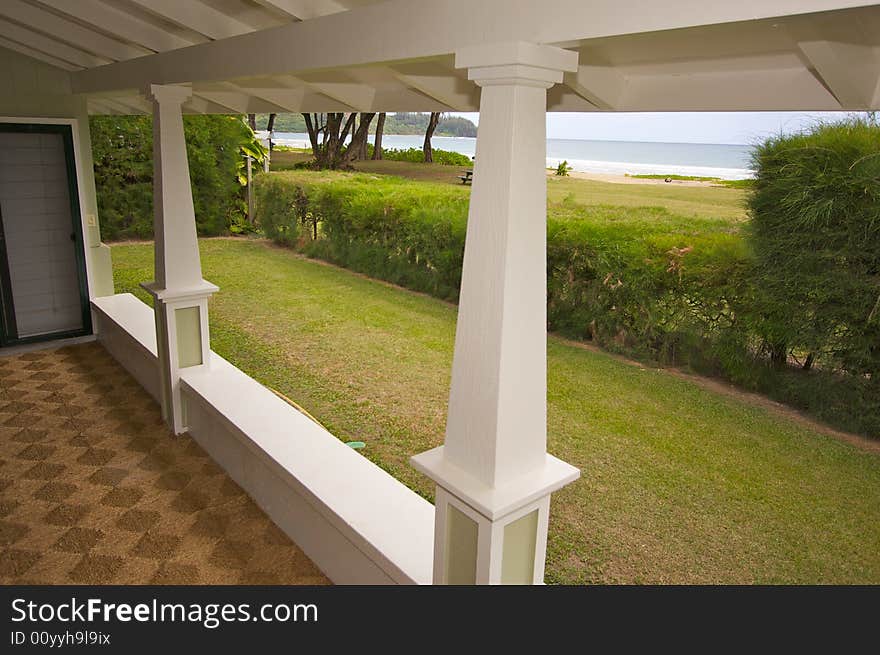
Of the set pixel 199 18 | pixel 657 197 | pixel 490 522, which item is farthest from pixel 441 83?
pixel 657 197

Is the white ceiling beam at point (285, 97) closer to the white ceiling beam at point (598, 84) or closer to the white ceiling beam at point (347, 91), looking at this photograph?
the white ceiling beam at point (347, 91)

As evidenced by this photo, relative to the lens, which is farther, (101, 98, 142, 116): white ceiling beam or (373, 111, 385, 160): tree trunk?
(373, 111, 385, 160): tree trunk

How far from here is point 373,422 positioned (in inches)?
199

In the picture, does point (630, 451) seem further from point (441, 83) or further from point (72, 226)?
point (72, 226)

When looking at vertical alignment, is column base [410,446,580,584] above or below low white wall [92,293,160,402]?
above

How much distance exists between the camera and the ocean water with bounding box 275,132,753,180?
10430 millimetres

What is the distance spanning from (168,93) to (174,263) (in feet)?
3.66

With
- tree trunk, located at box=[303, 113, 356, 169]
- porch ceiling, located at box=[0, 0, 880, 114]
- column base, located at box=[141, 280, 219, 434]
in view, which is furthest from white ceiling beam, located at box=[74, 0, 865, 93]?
tree trunk, located at box=[303, 113, 356, 169]

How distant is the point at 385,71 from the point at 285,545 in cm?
258

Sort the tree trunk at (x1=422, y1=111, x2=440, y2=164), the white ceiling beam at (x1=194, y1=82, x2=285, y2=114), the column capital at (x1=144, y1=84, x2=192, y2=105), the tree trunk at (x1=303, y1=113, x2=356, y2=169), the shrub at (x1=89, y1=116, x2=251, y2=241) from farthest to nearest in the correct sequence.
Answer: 1. the tree trunk at (x1=422, y1=111, x2=440, y2=164)
2. the tree trunk at (x1=303, y1=113, x2=356, y2=169)
3. the shrub at (x1=89, y1=116, x2=251, y2=241)
4. the white ceiling beam at (x1=194, y1=82, x2=285, y2=114)
5. the column capital at (x1=144, y1=84, x2=192, y2=105)

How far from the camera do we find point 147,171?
1145 cm

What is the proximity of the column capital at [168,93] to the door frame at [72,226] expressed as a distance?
8.94 feet

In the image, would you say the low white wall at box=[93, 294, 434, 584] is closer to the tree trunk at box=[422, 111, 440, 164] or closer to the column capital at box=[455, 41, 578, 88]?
the column capital at box=[455, 41, 578, 88]

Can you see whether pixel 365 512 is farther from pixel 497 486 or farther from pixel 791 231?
pixel 791 231
